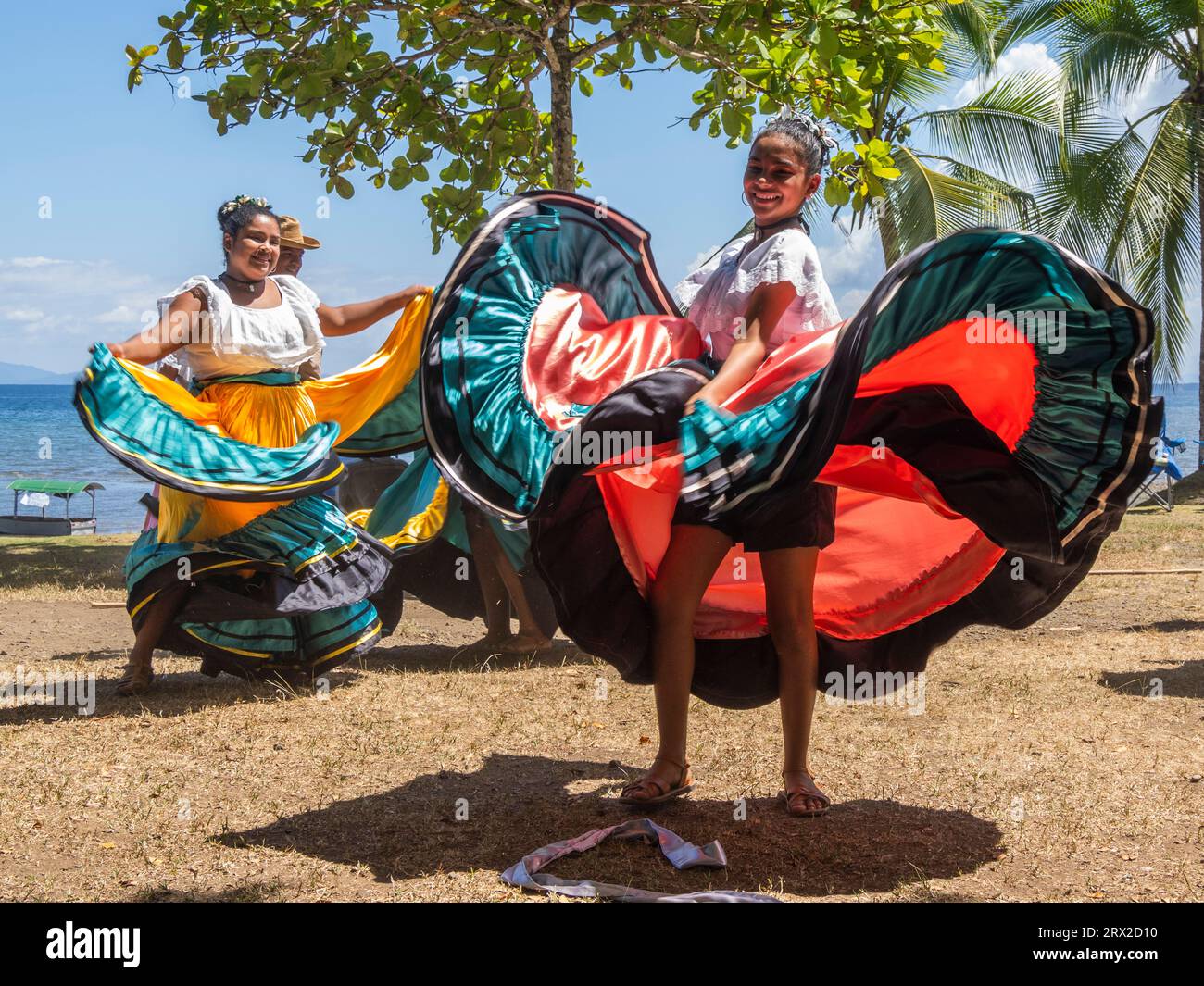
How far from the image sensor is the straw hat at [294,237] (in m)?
6.20

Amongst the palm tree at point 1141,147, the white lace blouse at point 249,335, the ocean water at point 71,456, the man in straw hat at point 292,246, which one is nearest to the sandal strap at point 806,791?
the ocean water at point 71,456

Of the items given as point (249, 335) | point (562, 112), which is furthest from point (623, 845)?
point (562, 112)

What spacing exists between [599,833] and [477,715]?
1.67 metres

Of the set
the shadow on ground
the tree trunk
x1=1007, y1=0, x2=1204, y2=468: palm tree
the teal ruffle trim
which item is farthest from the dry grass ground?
x1=1007, y1=0, x2=1204, y2=468: palm tree

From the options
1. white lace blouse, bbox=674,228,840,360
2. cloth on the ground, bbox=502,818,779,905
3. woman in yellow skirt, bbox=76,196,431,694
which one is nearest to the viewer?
cloth on the ground, bbox=502,818,779,905

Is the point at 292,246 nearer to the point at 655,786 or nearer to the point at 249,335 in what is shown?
the point at 249,335

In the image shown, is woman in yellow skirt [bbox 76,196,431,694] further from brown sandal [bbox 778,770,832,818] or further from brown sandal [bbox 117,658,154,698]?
brown sandal [bbox 778,770,832,818]

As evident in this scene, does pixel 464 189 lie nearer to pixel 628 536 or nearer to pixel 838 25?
pixel 838 25

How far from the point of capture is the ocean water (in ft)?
85.7

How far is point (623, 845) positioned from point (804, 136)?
207 centimetres

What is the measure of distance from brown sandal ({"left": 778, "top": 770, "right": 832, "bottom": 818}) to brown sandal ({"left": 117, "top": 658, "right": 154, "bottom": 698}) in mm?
2970

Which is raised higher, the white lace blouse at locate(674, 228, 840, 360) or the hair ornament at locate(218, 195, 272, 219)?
the hair ornament at locate(218, 195, 272, 219)

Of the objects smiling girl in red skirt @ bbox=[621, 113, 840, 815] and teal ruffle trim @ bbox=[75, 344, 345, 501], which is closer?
smiling girl in red skirt @ bbox=[621, 113, 840, 815]

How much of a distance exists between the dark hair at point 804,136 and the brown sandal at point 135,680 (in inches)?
136
